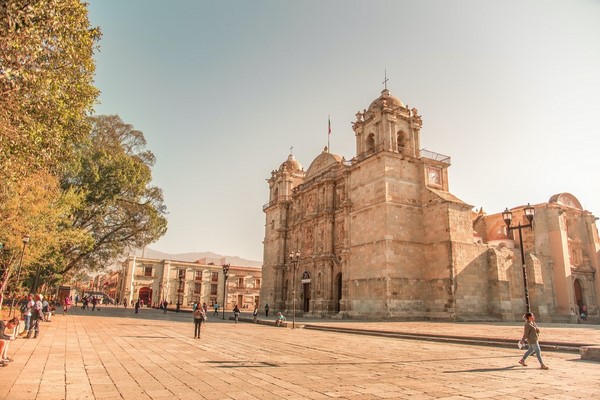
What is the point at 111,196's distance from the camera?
26.8 meters

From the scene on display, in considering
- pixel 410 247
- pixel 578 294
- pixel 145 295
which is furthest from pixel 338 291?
pixel 145 295

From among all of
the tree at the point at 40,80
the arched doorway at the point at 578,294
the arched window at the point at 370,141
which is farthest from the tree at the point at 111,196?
the arched doorway at the point at 578,294

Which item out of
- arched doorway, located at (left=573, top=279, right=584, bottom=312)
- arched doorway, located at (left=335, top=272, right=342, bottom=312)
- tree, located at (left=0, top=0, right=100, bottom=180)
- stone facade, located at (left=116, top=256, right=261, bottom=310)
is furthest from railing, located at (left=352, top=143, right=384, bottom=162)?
stone facade, located at (left=116, top=256, right=261, bottom=310)

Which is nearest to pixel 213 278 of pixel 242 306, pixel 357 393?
pixel 242 306

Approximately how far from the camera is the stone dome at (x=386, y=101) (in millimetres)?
29250

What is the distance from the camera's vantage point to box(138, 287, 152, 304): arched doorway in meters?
56.5

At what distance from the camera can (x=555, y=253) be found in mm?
33750

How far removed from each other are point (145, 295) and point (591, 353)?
188 ft

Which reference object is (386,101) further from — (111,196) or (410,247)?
(111,196)

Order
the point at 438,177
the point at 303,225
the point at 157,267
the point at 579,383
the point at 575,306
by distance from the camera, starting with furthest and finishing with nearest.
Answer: the point at 157,267
the point at 303,225
the point at 575,306
the point at 438,177
the point at 579,383

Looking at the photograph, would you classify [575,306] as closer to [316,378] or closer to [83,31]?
[316,378]

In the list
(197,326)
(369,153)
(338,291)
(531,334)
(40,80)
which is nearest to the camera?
(531,334)

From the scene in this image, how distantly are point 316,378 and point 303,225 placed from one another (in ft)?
96.9

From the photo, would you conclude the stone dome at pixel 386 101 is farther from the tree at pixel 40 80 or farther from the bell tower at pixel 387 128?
the tree at pixel 40 80
